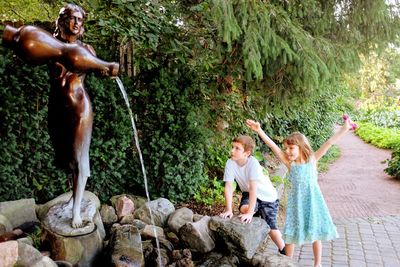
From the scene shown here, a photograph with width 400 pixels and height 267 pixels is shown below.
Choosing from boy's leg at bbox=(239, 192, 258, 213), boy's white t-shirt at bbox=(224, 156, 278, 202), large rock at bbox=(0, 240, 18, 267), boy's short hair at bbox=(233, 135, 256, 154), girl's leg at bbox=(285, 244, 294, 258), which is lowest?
girl's leg at bbox=(285, 244, 294, 258)

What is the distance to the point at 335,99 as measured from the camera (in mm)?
16109

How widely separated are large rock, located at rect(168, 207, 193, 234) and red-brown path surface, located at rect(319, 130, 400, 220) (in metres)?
3.05

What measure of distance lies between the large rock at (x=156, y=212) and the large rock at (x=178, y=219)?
0.12m

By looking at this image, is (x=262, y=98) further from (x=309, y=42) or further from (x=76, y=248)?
(x=76, y=248)

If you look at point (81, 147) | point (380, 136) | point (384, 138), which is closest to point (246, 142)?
point (81, 147)

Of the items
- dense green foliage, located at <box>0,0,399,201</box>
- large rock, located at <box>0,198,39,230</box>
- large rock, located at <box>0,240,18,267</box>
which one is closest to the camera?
large rock, located at <box>0,240,18,267</box>

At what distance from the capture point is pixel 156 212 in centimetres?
485

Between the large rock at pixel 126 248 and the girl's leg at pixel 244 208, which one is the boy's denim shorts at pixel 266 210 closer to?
the girl's leg at pixel 244 208

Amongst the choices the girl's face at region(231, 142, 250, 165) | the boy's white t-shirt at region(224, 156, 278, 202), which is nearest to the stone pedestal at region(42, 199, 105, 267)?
the boy's white t-shirt at region(224, 156, 278, 202)

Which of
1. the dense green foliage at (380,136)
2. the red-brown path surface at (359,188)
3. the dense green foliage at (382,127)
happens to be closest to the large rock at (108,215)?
the red-brown path surface at (359,188)

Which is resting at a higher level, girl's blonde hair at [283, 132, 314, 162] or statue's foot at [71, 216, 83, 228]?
girl's blonde hair at [283, 132, 314, 162]

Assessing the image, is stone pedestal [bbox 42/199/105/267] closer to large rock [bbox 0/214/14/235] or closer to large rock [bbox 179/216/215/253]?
large rock [bbox 0/214/14/235]

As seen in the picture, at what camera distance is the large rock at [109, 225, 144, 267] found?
329 centimetres

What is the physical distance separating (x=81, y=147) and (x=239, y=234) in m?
1.59
